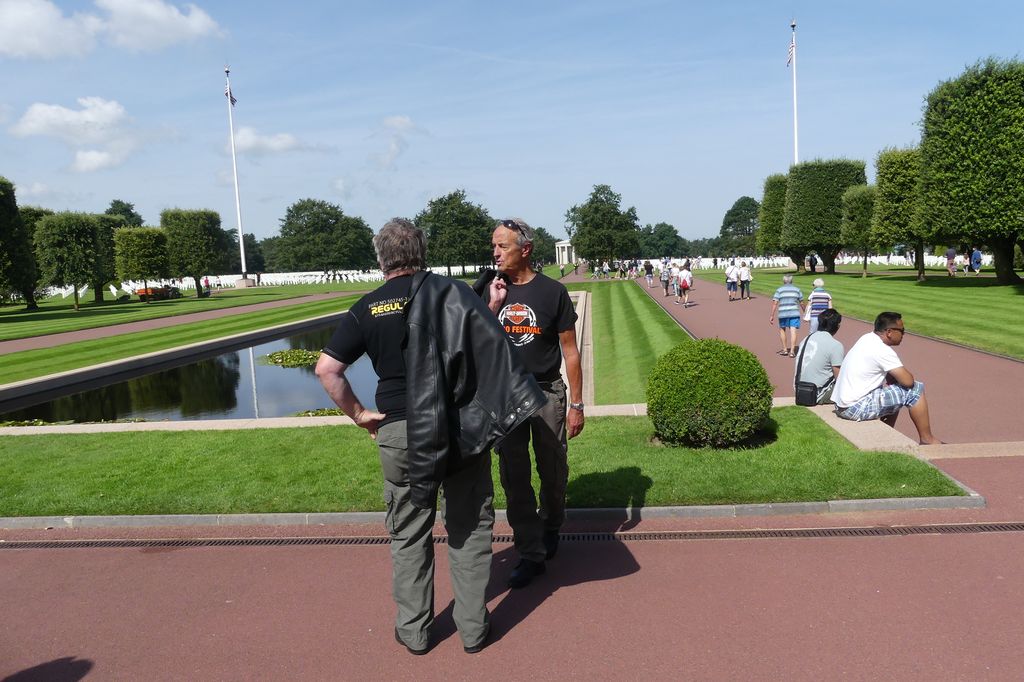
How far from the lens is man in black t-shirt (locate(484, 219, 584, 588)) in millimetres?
4414

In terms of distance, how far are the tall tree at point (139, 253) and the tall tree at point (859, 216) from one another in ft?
157

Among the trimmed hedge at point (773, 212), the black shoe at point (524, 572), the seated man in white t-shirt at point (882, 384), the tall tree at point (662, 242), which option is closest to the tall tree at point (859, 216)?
the trimmed hedge at point (773, 212)

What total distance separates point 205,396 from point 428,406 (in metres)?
11.7

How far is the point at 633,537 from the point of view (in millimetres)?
5172

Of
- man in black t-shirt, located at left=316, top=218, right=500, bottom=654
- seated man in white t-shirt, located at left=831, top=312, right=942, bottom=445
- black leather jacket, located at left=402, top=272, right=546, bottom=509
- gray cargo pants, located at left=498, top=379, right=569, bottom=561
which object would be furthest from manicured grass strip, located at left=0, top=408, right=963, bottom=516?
black leather jacket, located at left=402, top=272, right=546, bottom=509

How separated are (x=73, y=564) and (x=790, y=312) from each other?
40.1ft

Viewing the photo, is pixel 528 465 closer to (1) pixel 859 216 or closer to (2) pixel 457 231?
(1) pixel 859 216

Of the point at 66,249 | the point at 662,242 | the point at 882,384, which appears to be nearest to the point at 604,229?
the point at 66,249

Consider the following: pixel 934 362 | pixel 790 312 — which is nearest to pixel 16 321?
pixel 790 312

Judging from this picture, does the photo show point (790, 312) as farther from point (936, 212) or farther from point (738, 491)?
point (936, 212)

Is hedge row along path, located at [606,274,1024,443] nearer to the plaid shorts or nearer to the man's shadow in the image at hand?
the plaid shorts

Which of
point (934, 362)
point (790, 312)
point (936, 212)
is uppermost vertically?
point (936, 212)

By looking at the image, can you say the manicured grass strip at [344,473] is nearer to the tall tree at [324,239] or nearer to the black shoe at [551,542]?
the black shoe at [551,542]

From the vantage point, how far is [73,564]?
16.9 ft
